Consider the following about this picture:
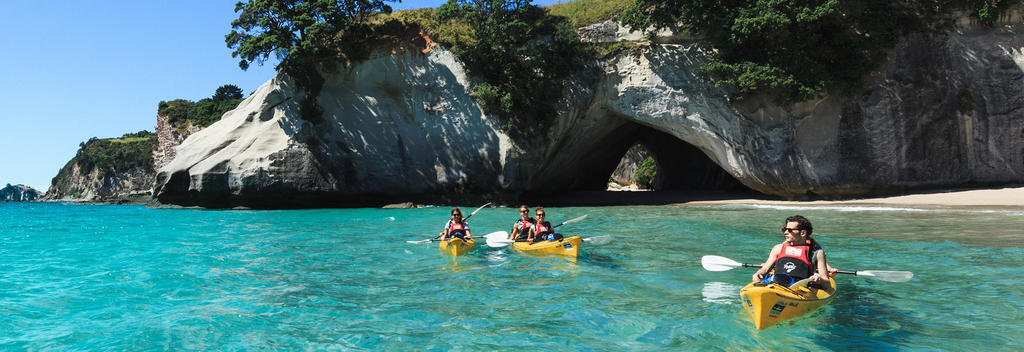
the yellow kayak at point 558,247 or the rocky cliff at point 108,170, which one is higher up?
the rocky cliff at point 108,170

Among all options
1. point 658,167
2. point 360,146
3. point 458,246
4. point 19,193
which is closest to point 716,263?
point 458,246

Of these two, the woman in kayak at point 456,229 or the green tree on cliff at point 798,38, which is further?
the green tree on cliff at point 798,38

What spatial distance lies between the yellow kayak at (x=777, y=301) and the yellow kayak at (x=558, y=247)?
4.72m

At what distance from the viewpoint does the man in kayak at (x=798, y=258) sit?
6406mm

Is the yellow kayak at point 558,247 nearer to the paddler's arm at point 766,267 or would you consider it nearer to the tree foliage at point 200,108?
the paddler's arm at point 766,267

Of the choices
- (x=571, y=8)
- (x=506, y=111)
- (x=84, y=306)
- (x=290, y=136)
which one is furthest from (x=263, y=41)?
(x=84, y=306)

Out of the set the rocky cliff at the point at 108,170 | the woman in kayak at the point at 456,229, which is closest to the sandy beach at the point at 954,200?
the woman in kayak at the point at 456,229

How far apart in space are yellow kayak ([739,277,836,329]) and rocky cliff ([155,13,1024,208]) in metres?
21.5

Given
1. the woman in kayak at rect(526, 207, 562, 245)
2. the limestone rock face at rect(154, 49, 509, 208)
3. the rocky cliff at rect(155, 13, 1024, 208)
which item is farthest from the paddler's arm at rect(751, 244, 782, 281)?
the limestone rock face at rect(154, 49, 509, 208)

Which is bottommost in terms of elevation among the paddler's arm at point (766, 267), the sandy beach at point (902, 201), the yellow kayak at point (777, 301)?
the yellow kayak at point (777, 301)

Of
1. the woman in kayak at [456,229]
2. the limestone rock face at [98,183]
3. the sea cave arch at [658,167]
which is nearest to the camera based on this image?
the woman in kayak at [456,229]

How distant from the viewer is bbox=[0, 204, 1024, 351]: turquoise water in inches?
219

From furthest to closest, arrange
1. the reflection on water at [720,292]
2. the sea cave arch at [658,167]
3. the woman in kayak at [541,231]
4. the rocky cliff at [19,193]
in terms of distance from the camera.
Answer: the rocky cliff at [19,193]
the sea cave arch at [658,167]
the woman in kayak at [541,231]
the reflection on water at [720,292]

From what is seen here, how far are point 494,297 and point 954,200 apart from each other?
74.2ft
